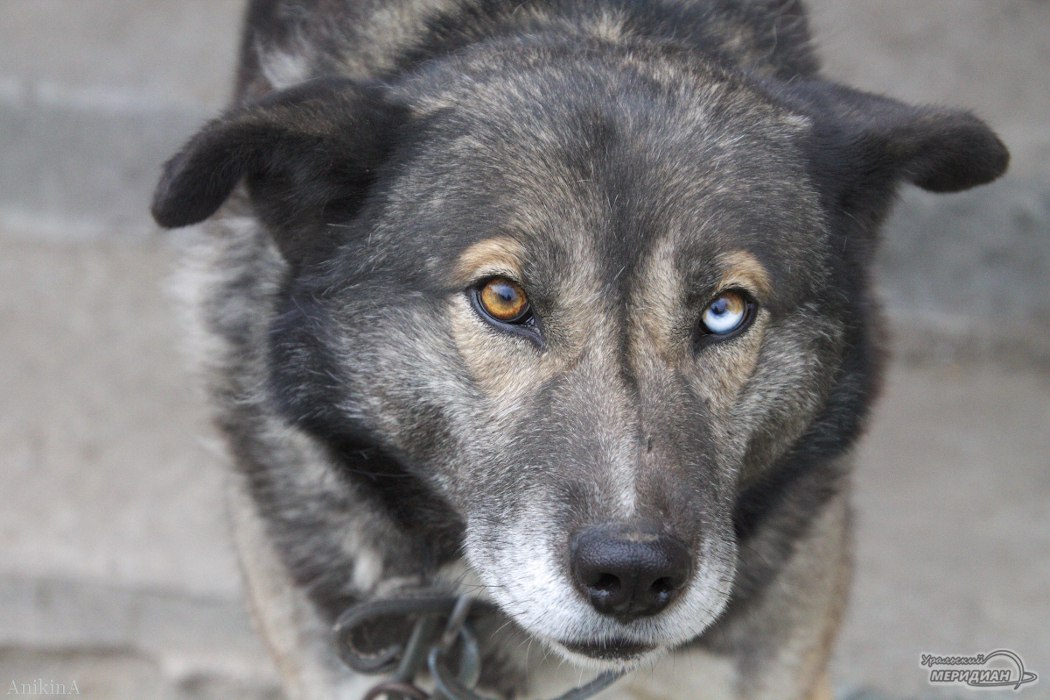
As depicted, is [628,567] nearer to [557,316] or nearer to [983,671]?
[557,316]

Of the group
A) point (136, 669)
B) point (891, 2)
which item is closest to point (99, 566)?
point (136, 669)

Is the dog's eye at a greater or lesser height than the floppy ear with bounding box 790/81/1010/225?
lesser

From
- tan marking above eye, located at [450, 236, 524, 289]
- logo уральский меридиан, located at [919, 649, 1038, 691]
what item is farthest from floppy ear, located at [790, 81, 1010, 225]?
logo уральский меридиан, located at [919, 649, 1038, 691]

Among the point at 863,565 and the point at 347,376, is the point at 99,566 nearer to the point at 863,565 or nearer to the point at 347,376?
the point at 347,376

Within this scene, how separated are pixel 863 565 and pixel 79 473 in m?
2.65

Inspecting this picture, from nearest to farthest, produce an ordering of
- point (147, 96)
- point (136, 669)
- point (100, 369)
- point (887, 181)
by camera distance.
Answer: point (887, 181) → point (136, 669) → point (100, 369) → point (147, 96)

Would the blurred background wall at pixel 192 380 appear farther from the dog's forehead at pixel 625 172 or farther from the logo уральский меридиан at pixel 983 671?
the dog's forehead at pixel 625 172

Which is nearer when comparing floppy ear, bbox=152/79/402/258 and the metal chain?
floppy ear, bbox=152/79/402/258

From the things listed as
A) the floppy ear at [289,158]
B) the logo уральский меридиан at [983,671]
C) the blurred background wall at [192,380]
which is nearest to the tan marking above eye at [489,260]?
the floppy ear at [289,158]

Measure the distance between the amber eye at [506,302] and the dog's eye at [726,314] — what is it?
34 centimetres

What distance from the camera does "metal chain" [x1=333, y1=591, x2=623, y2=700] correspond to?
111 inches

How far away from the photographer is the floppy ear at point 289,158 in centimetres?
247

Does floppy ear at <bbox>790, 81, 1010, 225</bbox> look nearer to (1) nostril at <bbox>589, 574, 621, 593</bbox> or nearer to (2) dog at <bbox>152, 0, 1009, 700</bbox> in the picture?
(2) dog at <bbox>152, 0, 1009, 700</bbox>

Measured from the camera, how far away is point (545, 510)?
2291mm
